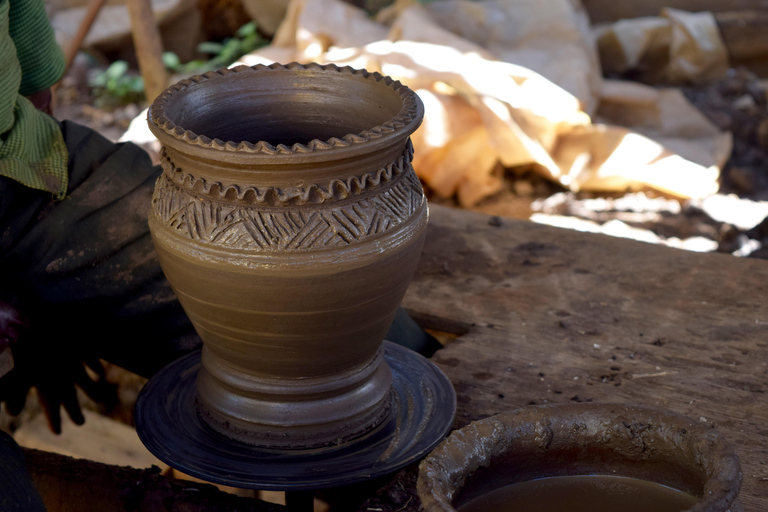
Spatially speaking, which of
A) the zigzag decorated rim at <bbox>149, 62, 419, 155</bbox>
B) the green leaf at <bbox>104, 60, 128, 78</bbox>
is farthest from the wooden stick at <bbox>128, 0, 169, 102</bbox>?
the zigzag decorated rim at <bbox>149, 62, 419, 155</bbox>

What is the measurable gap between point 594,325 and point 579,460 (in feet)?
2.70

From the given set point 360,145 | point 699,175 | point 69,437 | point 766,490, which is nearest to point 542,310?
point 766,490

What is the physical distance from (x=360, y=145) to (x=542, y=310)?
3.30 ft

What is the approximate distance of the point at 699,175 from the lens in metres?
4.78

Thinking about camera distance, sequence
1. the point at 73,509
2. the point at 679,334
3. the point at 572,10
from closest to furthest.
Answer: the point at 73,509
the point at 679,334
the point at 572,10

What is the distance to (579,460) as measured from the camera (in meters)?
1.21

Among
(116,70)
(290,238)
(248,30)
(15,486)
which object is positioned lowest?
(116,70)

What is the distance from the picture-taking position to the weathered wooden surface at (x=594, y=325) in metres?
1.68

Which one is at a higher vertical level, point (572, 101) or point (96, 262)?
point (96, 262)

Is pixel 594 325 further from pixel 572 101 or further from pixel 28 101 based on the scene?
pixel 572 101

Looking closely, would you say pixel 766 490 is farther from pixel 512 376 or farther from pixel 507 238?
pixel 507 238

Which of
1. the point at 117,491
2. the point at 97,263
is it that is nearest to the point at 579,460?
the point at 117,491

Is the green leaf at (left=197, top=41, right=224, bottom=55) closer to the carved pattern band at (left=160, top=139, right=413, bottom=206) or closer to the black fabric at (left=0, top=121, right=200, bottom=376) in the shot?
the black fabric at (left=0, top=121, right=200, bottom=376)

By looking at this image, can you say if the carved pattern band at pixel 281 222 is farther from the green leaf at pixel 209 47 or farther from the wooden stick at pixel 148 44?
the green leaf at pixel 209 47
